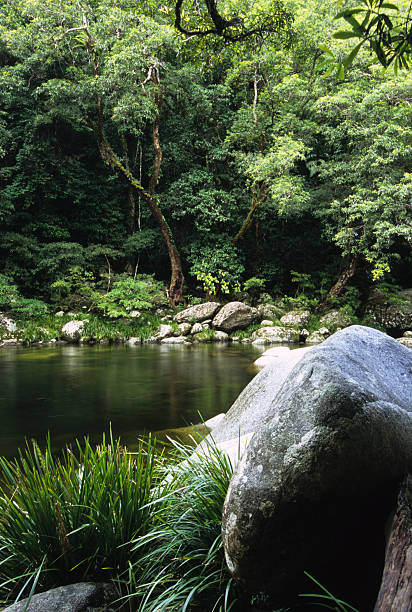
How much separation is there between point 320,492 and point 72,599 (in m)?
1.02

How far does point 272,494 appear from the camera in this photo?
4.47 ft

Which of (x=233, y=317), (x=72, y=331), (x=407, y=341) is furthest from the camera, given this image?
(x=233, y=317)

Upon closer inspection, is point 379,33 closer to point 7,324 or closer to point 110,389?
point 110,389

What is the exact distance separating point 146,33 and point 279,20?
12147mm

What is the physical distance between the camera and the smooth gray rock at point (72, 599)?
55.0 inches

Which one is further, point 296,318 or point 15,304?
point 296,318

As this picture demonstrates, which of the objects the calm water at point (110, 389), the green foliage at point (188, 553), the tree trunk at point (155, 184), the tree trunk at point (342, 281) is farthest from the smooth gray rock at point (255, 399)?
the tree trunk at point (342, 281)

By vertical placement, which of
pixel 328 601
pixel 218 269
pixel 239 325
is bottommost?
pixel 239 325

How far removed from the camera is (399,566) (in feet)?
3.75

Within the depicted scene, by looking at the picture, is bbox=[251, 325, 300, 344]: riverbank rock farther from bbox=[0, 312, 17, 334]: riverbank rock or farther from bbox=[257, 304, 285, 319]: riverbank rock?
bbox=[0, 312, 17, 334]: riverbank rock

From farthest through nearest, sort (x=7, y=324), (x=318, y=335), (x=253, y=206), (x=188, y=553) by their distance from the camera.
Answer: (x=253, y=206) < (x=318, y=335) < (x=7, y=324) < (x=188, y=553)

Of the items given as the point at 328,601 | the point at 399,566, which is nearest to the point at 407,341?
the point at 328,601

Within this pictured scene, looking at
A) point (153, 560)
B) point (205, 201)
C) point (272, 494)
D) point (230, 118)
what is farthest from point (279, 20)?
point (230, 118)

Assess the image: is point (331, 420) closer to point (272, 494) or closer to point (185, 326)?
point (272, 494)
